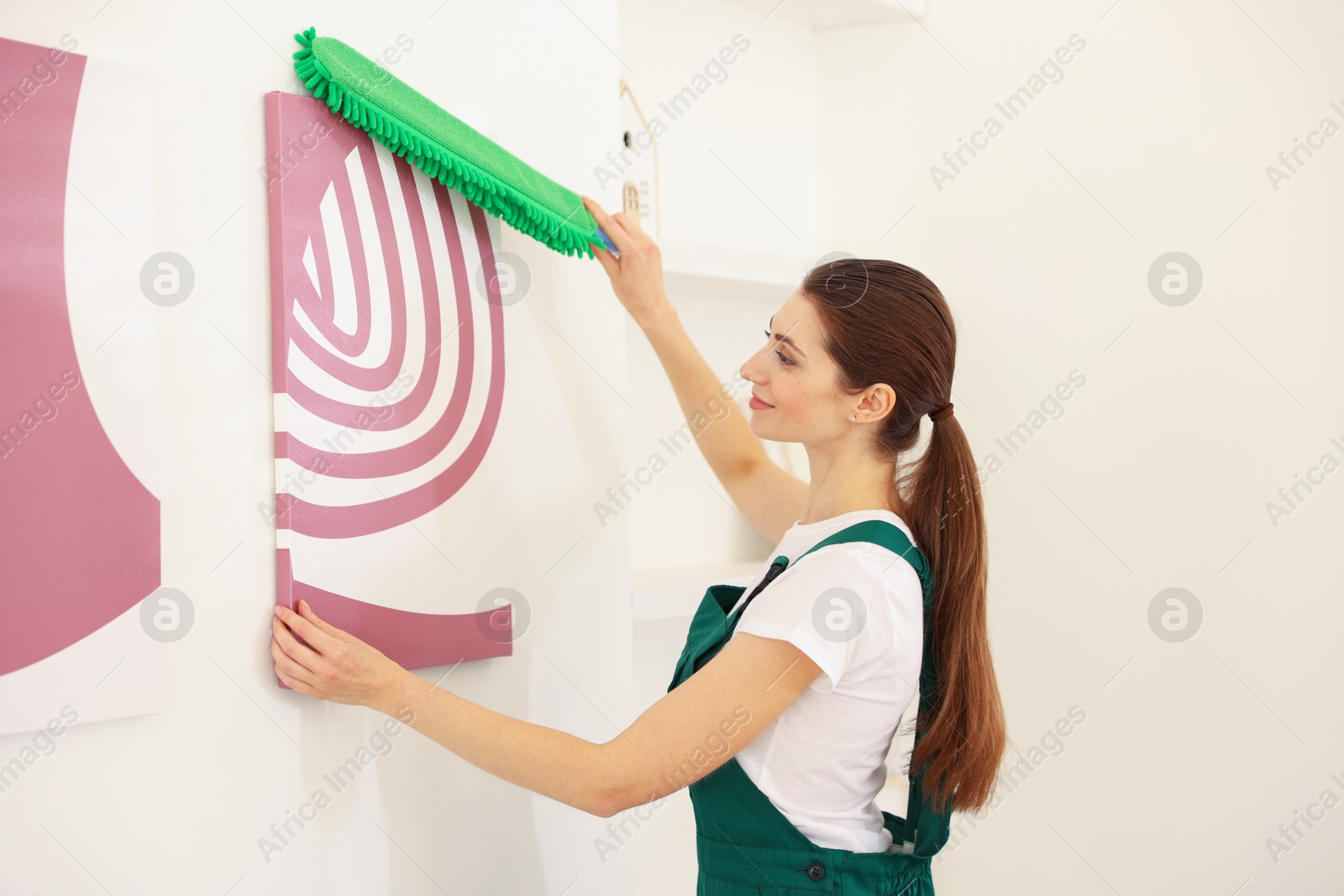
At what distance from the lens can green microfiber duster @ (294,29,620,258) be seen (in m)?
0.91

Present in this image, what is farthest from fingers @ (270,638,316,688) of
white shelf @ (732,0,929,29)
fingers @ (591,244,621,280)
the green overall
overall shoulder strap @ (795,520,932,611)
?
white shelf @ (732,0,929,29)

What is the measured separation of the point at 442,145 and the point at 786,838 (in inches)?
29.4

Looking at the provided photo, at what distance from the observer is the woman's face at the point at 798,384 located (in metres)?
1.07

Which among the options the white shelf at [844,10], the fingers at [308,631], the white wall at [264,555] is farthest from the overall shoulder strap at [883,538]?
the white shelf at [844,10]

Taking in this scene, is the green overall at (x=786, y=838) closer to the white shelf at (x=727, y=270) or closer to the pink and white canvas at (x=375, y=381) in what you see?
the pink and white canvas at (x=375, y=381)

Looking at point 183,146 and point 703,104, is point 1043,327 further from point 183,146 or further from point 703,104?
point 183,146

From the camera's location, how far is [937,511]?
108 centimetres

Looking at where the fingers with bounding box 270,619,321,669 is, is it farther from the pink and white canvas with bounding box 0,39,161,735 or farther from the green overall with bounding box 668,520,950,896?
the green overall with bounding box 668,520,950,896

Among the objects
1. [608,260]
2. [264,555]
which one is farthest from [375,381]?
[608,260]

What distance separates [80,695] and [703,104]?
1.28m

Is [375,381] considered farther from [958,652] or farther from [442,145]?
[958,652]

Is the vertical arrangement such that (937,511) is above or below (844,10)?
below

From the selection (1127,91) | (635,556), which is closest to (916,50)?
(1127,91)

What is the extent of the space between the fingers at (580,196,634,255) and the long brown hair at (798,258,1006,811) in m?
0.24
